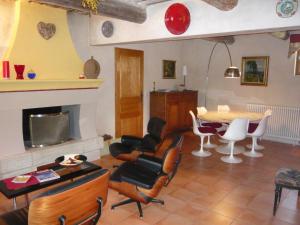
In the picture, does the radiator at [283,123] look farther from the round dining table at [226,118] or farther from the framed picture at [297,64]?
the round dining table at [226,118]

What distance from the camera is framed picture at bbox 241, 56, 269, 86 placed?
19.9 ft

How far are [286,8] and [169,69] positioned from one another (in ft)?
14.5

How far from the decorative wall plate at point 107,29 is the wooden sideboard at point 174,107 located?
2.22m

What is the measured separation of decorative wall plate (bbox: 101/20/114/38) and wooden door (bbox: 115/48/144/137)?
1036mm

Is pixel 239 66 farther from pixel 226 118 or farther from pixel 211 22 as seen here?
pixel 211 22

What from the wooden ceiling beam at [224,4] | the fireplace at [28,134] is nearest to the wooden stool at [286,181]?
the wooden ceiling beam at [224,4]

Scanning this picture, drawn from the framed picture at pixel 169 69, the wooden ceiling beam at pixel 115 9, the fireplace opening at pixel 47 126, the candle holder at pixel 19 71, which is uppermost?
the wooden ceiling beam at pixel 115 9

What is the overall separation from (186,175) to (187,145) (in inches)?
68.5

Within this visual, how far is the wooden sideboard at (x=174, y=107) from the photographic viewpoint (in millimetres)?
6172

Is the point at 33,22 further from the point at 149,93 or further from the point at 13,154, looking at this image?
the point at 149,93

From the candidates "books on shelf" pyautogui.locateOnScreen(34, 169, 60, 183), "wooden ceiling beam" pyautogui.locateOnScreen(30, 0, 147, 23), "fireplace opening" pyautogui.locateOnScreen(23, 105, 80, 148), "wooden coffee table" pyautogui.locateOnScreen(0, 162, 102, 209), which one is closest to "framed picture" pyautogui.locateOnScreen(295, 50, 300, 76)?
"wooden ceiling beam" pyautogui.locateOnScreen(30, 0, 147, 23)

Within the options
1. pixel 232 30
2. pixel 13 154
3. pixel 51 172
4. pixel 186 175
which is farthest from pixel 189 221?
pixel 13 154

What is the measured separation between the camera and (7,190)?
247 cm

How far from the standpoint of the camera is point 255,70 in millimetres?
6207
